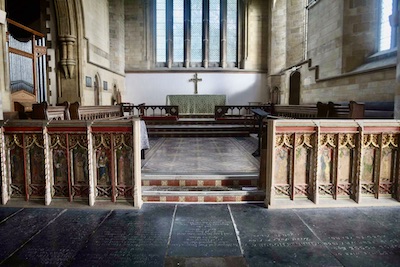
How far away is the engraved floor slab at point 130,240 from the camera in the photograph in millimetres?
1976

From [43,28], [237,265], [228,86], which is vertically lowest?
[237,265]

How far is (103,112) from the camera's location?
25.0 ft


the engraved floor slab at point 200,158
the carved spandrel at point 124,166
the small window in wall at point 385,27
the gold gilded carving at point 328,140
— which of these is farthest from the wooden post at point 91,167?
the small window in wall at point 385,27

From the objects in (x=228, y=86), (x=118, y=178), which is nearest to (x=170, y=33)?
(x=228, y=86)

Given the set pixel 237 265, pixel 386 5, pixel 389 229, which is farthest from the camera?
pixel 386 5

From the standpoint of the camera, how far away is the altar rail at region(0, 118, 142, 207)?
304 centimetres

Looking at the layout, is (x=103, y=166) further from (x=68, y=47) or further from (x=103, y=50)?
(x=103, y=50)

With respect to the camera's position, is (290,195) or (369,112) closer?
(290,195)

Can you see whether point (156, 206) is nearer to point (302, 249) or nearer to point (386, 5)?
point (302, 249)

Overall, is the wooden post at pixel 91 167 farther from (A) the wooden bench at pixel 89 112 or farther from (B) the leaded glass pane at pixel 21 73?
(B) the leaded glass pane at pixel 21 73

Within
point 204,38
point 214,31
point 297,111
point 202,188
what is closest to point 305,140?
point 202,188

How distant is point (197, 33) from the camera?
1379 cm

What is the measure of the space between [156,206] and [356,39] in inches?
239

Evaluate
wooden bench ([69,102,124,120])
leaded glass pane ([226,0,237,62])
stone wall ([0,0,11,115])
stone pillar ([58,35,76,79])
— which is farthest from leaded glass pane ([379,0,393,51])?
leaded glass pane ([226,0,237,62])
